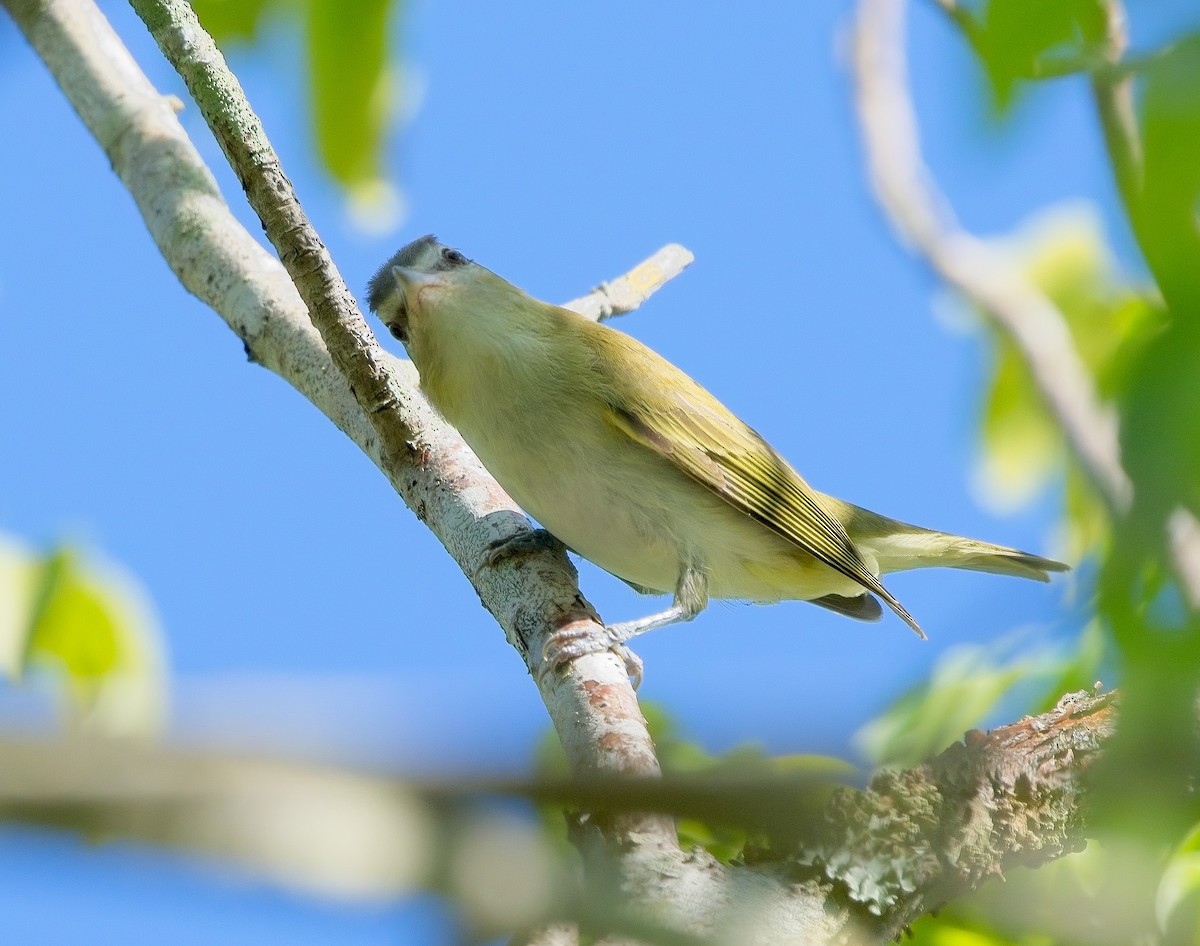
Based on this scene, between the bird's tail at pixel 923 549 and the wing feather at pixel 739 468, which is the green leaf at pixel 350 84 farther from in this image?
the bird's tail at pixel 923 549

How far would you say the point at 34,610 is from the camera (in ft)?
10.6

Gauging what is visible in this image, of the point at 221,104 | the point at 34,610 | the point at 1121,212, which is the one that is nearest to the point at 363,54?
the point at 221,104

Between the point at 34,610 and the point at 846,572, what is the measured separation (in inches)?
108

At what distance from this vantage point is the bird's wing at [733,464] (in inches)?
173

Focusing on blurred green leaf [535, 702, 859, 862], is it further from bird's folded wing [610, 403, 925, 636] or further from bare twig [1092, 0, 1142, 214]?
bird's folded wing [610, 403, 925, 636]

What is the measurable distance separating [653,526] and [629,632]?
0.62 m

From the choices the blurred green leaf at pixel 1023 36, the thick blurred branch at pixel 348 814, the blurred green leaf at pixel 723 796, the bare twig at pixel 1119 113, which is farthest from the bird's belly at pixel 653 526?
the blurred green leaf at pixel 723 796

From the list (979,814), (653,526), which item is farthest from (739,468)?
(979,814)

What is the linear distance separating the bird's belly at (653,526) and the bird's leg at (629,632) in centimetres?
7

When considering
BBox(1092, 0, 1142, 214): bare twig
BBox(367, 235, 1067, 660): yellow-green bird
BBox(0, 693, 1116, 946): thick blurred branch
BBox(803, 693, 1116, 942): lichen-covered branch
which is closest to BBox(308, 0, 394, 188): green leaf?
BBox(367, 235, 1067, 660): yellow-green bird

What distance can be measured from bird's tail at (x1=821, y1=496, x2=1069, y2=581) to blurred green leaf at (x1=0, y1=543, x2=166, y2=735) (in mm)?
2970

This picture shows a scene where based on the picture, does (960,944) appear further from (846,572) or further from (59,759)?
(59,759)

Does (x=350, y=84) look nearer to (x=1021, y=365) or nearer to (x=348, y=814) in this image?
(x=1021, y=365)

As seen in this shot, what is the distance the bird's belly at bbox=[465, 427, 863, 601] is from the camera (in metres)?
4.16
